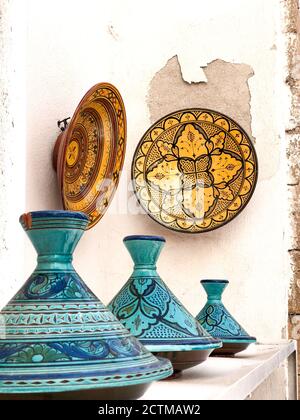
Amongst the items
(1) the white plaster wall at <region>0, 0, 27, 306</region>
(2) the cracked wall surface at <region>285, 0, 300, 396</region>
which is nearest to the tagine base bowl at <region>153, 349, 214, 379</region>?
(1) the white plaster wall at <region>0, 0, 27, 306</region>

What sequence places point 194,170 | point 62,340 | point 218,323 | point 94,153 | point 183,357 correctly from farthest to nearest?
point 194,170, point 94,153, point 218,323, point 183,357, point 62,340

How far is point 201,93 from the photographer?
207 centimetres

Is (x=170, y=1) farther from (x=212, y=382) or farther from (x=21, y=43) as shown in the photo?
(x=212, y=382)

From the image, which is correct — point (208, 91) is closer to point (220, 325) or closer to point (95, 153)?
point (95, 153)

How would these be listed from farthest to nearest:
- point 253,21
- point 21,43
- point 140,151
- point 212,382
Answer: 1. point 253,21
2. point 140,151
3. point 21,43
4. point 212,382

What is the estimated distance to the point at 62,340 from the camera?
540 millimetres

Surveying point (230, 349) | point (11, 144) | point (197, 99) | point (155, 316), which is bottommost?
point (230, 349)

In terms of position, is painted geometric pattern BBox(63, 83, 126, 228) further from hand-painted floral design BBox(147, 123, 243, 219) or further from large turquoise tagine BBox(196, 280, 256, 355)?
large turquoise tagine BBox(196, 280, 256, 355)

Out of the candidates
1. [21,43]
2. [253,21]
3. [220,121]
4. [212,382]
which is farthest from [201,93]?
[212,382]

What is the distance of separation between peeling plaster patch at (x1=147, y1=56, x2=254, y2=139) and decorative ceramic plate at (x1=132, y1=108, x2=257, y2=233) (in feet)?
0.26

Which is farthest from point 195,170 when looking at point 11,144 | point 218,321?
point 11,144

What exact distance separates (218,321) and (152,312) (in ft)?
1.45

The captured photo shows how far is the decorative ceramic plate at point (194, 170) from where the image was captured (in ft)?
6.32
